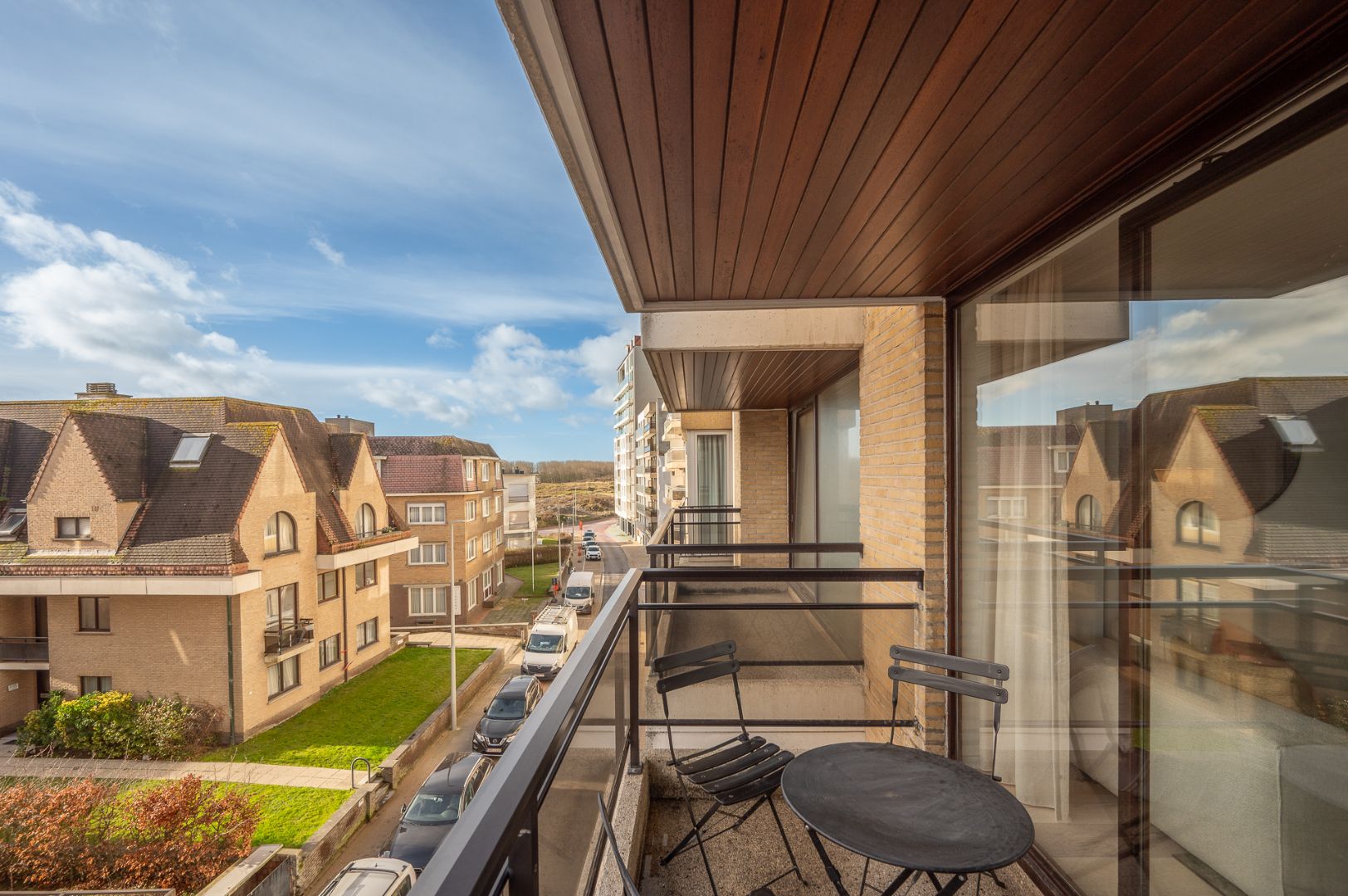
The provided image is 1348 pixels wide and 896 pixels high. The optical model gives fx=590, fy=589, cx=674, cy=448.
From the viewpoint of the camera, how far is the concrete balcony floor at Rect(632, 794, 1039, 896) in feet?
7.24

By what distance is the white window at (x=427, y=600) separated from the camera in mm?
22172

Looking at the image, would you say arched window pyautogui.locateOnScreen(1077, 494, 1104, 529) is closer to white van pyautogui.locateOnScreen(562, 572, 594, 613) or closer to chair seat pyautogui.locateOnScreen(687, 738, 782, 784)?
chair seat pyautogui.locateOnScreen(687, 738, 782, 784)

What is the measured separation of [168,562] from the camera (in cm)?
1229

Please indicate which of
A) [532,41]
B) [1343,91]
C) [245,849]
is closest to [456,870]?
[532,41]

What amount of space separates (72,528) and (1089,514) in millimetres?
18309

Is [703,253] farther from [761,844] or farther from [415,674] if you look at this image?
[415,674]

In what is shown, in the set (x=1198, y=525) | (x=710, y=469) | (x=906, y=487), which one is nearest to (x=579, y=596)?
(x=710, y=469)

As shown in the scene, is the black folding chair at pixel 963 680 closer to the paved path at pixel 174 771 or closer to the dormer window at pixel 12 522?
the paved path at pixel 174 771

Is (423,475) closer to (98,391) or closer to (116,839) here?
(98,391)

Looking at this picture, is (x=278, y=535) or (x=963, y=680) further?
(x=278, y=535)

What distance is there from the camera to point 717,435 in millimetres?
12078

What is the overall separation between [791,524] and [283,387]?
20243 centimetres

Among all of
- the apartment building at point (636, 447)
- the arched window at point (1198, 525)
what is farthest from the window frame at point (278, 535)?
the arched window at point (1198, 525)

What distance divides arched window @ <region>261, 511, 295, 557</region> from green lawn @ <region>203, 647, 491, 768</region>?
12.8 feet
